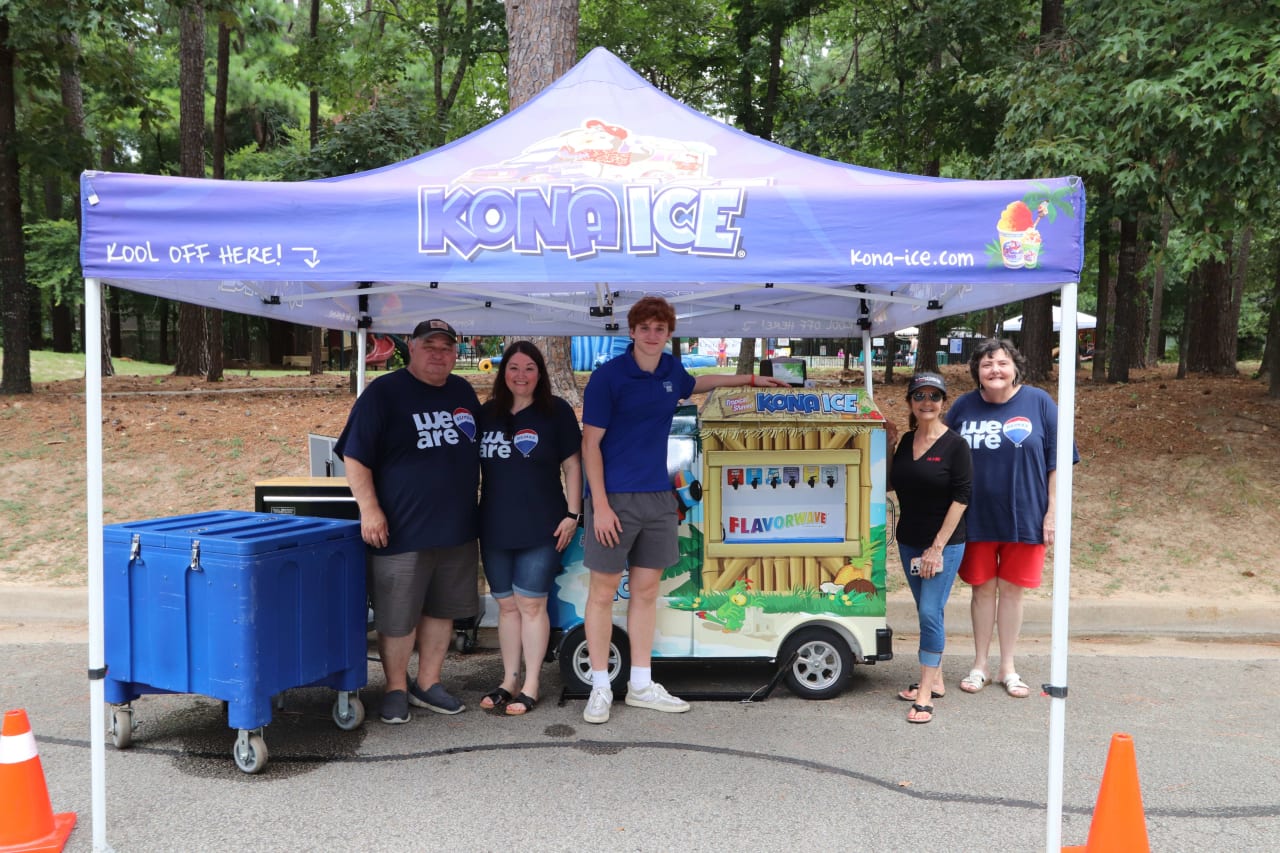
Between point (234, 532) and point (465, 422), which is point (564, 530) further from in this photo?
point (234, 532)

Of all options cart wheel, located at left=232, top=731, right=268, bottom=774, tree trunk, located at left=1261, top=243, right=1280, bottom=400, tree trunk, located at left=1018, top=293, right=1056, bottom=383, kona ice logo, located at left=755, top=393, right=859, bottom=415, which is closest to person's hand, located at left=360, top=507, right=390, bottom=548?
cart wheel, located at left=232, top=731, right=268, bottom=774

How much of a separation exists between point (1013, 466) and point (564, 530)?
2.29 meters

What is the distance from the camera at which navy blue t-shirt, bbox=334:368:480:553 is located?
4.19m

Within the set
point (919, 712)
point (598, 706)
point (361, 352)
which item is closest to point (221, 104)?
point (361, 352)

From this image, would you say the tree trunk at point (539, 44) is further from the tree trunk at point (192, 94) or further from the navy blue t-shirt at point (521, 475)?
the tree trunk at point (192, 94)

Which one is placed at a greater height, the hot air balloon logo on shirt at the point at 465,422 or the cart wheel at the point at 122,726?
the hot air balloon logo on shirt at the point at 465,422

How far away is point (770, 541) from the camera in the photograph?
4.76 m

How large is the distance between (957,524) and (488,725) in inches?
97.5

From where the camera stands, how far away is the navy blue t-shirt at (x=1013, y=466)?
184 inches

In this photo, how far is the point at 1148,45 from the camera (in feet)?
26.4

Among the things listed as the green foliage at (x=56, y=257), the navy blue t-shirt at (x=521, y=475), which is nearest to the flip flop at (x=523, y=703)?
the navy blue t-shirt at (x=521, y=475)

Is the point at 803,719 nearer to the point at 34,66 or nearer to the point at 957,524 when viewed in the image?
the point at 957,524

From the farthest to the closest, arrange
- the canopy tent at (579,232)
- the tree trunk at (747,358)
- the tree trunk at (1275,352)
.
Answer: the tree trunk at (747,358) < the tree trunk at (1275,352) < the canopy tent at (579,232)

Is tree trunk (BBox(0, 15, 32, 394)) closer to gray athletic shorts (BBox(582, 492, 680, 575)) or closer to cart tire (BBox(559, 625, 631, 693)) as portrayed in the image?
cart tire (BBox(559, 625, 631, 693))
